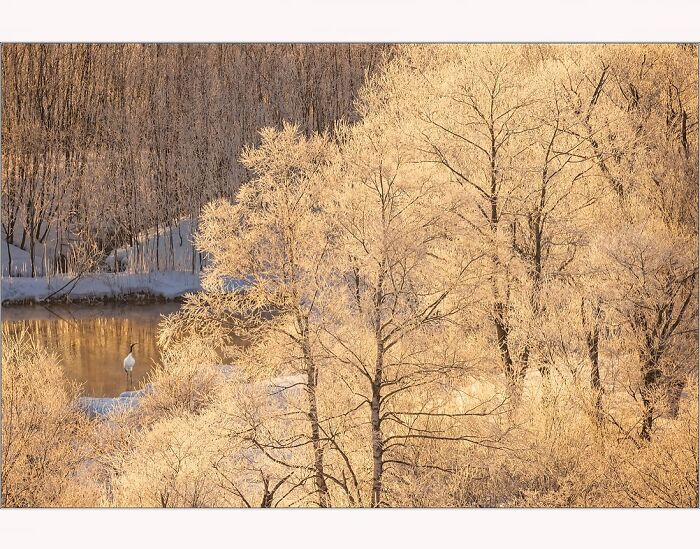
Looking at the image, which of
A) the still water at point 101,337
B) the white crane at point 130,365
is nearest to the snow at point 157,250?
the still water at point 101,337

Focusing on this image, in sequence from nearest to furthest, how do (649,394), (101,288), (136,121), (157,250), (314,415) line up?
(314,415) < (649,394) < (101,288) < (157,250) < (136,121)

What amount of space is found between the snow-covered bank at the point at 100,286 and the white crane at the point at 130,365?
458 mm

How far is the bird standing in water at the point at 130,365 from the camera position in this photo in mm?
6012

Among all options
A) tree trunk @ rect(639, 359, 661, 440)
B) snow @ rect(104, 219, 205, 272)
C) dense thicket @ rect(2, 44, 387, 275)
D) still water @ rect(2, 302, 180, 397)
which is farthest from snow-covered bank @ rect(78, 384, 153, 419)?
tree trunk @ rect(639, 359, 661, 440)

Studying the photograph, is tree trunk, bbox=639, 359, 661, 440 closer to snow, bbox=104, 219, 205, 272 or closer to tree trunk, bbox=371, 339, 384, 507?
tree trunk, bbox=371, 339, 384, 507

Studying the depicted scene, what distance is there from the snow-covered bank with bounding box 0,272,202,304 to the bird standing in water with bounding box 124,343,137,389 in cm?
46

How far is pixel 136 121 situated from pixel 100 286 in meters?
1.42

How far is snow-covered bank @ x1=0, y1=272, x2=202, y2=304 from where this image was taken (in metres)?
5.75

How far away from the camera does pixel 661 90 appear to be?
19.0 feet

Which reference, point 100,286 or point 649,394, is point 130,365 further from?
point 649,394

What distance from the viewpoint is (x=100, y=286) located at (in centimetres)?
609

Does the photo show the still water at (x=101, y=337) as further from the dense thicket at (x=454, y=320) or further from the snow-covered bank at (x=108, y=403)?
the dense thicket at (x=454, y=320)

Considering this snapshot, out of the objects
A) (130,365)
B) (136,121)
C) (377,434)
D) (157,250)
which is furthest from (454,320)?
(136,121)
